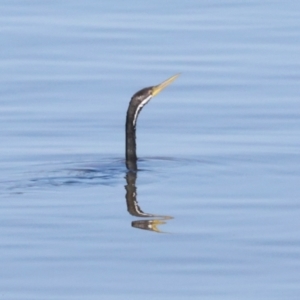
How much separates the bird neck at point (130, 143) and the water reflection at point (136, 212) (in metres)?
0.33

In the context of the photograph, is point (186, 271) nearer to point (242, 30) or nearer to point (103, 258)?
point (103, 258)

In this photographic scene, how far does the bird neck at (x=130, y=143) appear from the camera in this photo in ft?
39.8

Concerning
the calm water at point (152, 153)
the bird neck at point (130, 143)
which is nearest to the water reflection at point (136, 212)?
the calm water at point (152, 153)

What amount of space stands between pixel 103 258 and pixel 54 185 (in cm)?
233

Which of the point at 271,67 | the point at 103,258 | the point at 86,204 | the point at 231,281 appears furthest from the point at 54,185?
the point at 271,67

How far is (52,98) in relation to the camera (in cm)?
1521

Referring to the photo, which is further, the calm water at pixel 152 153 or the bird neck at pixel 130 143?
the bird neck at pixel 130 143

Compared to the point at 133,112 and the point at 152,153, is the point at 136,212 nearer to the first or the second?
the point at 133,112

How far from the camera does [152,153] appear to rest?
12.8m

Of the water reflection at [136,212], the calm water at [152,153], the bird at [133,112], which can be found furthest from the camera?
the bird at [133,112]

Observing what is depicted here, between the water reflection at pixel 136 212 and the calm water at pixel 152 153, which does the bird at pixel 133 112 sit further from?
the water reflection at pixel 136 212

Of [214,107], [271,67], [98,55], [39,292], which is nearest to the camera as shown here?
[39,292]

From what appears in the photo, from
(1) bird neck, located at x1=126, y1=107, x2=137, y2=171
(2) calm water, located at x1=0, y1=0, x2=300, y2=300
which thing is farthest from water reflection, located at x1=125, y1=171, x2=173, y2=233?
(1) bird neck, located at x1=126, y1=107, x2=137, y2=171

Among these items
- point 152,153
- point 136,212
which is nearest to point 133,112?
point 152,153
